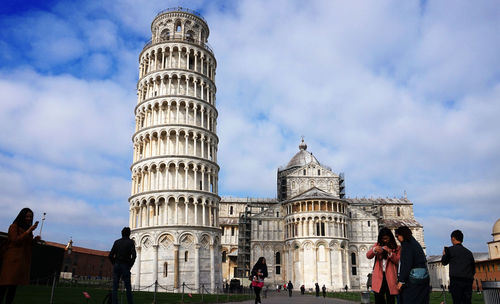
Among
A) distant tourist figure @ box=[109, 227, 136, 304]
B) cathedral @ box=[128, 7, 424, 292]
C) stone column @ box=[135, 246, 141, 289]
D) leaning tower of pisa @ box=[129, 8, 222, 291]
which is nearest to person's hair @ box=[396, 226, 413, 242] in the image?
distant tourist figure @ box=[109, 227, 136, 304]

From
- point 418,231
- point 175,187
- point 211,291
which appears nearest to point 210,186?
point 175,187

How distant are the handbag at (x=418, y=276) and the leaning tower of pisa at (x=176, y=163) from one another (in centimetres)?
3160

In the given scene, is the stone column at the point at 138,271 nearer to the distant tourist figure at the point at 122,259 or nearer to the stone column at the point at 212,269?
the stone column at the point at 212,269

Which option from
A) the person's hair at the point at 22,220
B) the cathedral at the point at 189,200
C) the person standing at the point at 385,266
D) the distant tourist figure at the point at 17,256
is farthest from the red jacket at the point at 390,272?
the cathedral at the point at 189,200

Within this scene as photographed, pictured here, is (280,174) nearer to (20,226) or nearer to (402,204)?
(402,204)

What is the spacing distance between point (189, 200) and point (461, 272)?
31.8 m

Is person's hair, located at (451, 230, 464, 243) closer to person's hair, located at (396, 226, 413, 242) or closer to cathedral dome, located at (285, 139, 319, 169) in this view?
person's hair, located at (396, 226, 413, 242)

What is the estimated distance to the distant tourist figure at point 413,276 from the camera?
305 inches

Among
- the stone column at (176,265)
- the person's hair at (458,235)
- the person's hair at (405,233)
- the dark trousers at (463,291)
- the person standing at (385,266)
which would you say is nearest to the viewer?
the person's hair at (405,233)

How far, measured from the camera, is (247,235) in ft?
211

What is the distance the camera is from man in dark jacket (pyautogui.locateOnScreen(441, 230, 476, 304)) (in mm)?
9297

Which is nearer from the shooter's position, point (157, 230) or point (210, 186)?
point (157, 230)

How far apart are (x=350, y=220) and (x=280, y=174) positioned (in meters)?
16.8

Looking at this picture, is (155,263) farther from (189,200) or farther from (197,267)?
(189,200)
